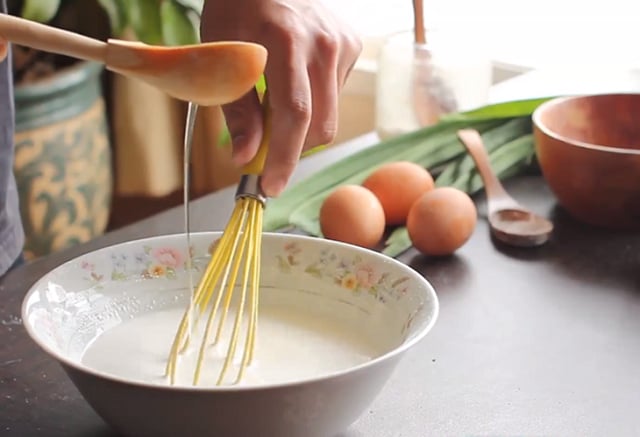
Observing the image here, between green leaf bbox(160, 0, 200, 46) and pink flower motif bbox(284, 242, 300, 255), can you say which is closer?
pink flower motif bbox(284, 242, 300, 255)

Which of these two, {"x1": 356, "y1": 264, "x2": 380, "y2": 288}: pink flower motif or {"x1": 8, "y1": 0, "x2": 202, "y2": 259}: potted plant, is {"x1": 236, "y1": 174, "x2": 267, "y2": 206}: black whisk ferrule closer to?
{"x1": 356, "y1": 264, "x2": 380, "y2": 288}: pink flower motif

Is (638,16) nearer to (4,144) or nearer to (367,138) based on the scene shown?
(367,138)

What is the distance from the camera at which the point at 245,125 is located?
0.70 meters

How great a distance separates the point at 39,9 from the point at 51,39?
3.64ft

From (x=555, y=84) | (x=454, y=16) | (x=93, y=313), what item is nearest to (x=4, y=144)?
(x=93, y=313)

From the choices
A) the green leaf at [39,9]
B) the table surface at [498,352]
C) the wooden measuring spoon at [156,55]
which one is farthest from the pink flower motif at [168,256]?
the green leaf at [39,9]

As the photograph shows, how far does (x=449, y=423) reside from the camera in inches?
25.1

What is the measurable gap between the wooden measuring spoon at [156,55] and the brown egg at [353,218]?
1.20 feet

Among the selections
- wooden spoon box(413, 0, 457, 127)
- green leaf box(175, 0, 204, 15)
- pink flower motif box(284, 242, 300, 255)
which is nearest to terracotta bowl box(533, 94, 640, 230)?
wooden spoon box(413, 0, 457, 127)

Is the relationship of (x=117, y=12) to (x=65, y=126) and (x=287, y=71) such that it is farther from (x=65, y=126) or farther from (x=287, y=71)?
(x=287, y=71)

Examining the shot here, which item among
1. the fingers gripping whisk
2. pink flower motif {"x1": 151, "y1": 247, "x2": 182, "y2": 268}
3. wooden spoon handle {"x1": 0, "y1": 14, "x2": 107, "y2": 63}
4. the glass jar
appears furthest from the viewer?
the glass jar

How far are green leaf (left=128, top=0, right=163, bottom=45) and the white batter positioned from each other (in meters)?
1.04

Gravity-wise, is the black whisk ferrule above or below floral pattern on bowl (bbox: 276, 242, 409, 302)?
above

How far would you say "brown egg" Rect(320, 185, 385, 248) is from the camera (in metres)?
0.89
